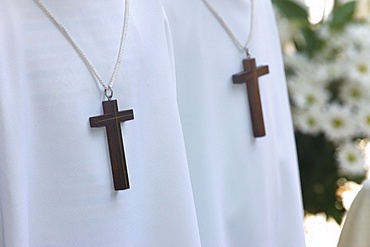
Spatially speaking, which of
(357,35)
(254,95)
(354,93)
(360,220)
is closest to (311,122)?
(354,93)

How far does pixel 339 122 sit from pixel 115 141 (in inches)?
36.7

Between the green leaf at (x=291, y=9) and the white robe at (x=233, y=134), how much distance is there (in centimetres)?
55

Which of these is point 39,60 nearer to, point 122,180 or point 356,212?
point 122,180

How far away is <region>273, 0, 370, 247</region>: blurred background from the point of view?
195 cm

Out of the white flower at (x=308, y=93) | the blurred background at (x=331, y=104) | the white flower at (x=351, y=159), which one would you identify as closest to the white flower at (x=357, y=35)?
the blurred background at (x=331, y=104)

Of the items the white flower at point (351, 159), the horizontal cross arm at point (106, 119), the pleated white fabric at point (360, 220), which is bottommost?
the pleated white fabric at point (360, 220)

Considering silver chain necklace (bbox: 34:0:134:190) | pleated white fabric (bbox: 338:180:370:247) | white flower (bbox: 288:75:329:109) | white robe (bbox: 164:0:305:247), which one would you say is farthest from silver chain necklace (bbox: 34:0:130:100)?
white flower (bbox: 288:75:329:109)

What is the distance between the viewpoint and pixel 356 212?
1229 millimetres

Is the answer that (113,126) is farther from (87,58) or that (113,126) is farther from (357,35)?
(357,35)

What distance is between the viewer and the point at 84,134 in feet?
3.75

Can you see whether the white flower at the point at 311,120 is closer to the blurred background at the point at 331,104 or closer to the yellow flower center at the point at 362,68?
the blurred background at the point at 331,104

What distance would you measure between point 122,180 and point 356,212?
360mm

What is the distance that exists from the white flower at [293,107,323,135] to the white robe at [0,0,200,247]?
79 centimetres

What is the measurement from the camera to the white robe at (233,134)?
140 cm
